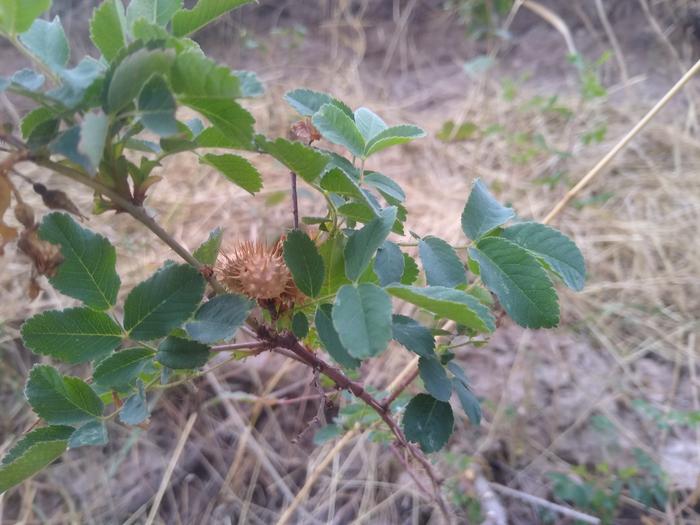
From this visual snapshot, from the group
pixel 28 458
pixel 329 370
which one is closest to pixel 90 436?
pixel 28 458

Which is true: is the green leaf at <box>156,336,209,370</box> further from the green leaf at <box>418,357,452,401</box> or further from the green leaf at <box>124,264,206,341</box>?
the green leaf at <box>418,357,452,401</box>

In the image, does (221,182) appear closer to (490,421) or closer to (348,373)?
(490,421)

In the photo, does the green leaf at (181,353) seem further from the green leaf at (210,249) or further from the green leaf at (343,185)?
the green leaf at (343,185)

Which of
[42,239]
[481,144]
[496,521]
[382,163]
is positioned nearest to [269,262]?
[42,239]

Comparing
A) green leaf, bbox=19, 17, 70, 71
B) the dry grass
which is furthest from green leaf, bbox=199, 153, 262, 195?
the dry grass

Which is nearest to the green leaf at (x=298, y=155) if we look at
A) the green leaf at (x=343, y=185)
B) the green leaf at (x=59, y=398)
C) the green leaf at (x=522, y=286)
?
the green leaf at (x=343, y=185)

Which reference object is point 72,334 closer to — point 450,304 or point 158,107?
point 158,107
